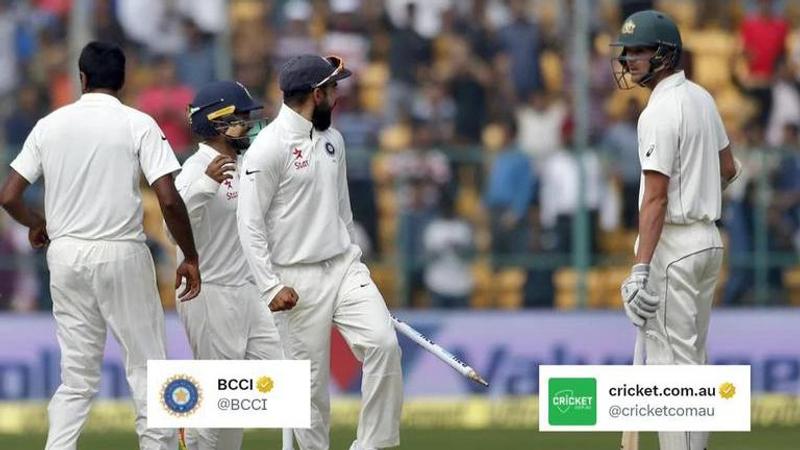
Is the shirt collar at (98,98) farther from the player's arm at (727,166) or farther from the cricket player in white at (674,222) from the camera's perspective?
the player's arm at (727,166)

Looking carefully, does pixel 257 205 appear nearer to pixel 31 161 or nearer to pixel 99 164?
pixel 99 164

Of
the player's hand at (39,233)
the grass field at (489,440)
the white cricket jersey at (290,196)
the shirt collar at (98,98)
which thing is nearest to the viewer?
the shirt collar at (98,98)

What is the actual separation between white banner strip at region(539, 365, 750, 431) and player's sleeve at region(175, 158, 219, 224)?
82.1 inches

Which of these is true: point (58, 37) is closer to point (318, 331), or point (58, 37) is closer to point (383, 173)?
point (383, 173)

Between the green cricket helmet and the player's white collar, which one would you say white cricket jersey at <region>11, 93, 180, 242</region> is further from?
the green cricket helmet

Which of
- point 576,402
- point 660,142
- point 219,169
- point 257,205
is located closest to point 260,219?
point 257,205

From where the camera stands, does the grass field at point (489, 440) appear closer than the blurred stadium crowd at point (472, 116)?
Yes

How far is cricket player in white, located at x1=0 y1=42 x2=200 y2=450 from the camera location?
9.01m

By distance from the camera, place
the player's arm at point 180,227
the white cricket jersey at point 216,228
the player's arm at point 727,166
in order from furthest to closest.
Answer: the white cricket jersey at point 216,228, the player's arm at point 727,166, the player's arm at point 180,227

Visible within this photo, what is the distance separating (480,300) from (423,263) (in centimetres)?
54

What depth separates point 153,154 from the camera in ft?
29.4

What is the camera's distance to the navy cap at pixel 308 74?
9312 millimetres

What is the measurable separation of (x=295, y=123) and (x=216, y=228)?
847 mm

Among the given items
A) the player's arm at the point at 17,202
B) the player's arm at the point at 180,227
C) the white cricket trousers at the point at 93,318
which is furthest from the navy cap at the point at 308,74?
the player's arm at the point at 17,202
